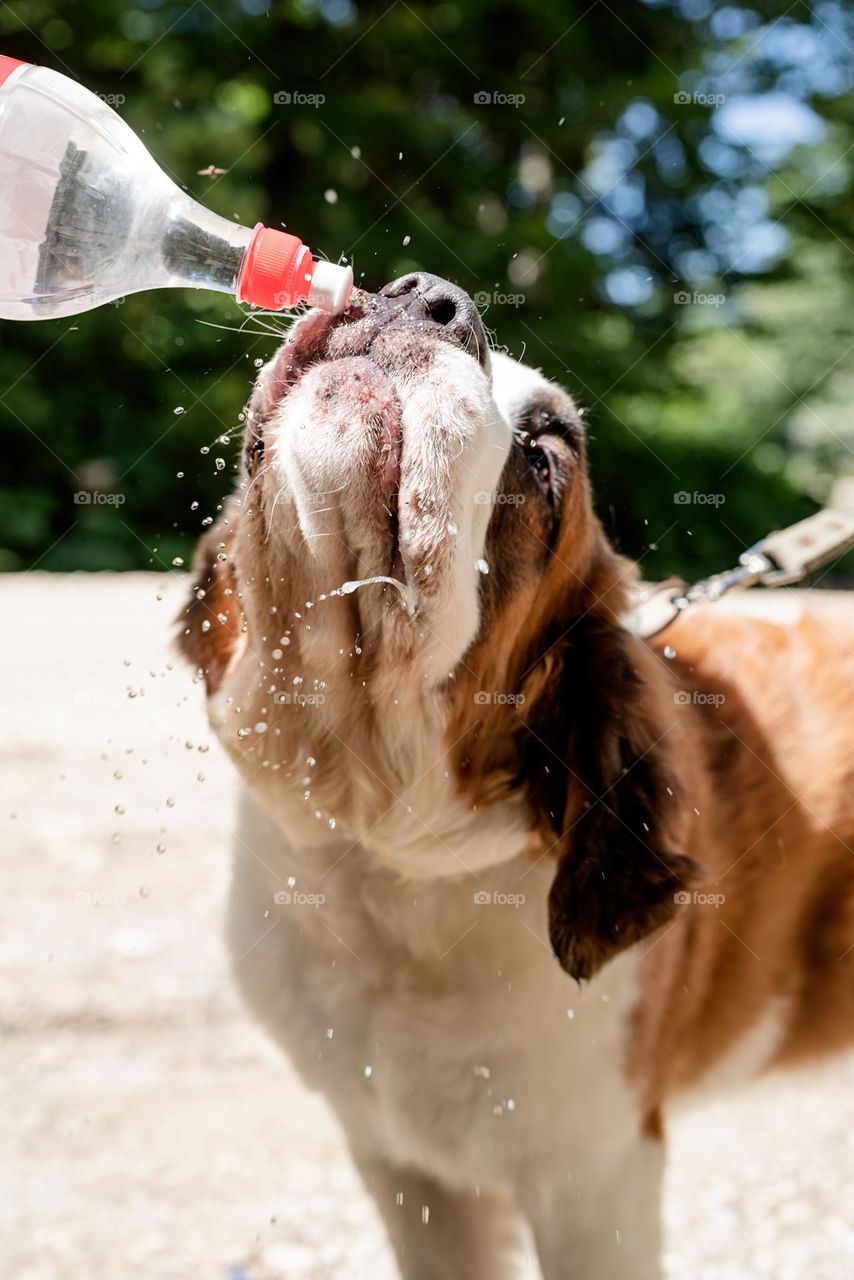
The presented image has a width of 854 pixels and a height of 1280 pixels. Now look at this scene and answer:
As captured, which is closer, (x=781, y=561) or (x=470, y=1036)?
(x=470, y=1036)

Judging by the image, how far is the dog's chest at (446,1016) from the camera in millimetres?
2604

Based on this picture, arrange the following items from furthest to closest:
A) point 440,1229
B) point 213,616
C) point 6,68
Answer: point 440,1229 → point 213,616 → point 6,68

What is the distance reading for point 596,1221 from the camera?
8.64 feet

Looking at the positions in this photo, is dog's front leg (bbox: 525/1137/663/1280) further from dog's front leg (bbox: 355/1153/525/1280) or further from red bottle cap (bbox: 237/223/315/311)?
red bottle cap (bbox: 237/223/315/311)

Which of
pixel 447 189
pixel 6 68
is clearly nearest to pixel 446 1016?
pixel 6 68

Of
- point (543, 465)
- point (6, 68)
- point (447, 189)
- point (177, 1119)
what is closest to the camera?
point (6, 68)

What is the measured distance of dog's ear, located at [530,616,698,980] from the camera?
2520 mm

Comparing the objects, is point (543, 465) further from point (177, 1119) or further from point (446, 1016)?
point (177, 1119)

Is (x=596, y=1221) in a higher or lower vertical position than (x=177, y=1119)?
higher

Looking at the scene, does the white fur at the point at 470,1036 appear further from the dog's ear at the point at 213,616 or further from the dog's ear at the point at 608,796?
the dog's ear at the point at 213,616

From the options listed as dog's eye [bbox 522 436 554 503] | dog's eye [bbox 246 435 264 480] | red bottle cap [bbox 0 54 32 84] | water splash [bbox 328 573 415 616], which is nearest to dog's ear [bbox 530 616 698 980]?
dog's eye [bbox 522 436 554 503]

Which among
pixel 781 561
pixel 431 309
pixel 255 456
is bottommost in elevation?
pixel 781 561

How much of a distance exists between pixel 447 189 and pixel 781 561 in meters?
12.4

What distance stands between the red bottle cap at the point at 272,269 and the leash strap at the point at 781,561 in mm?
1317
